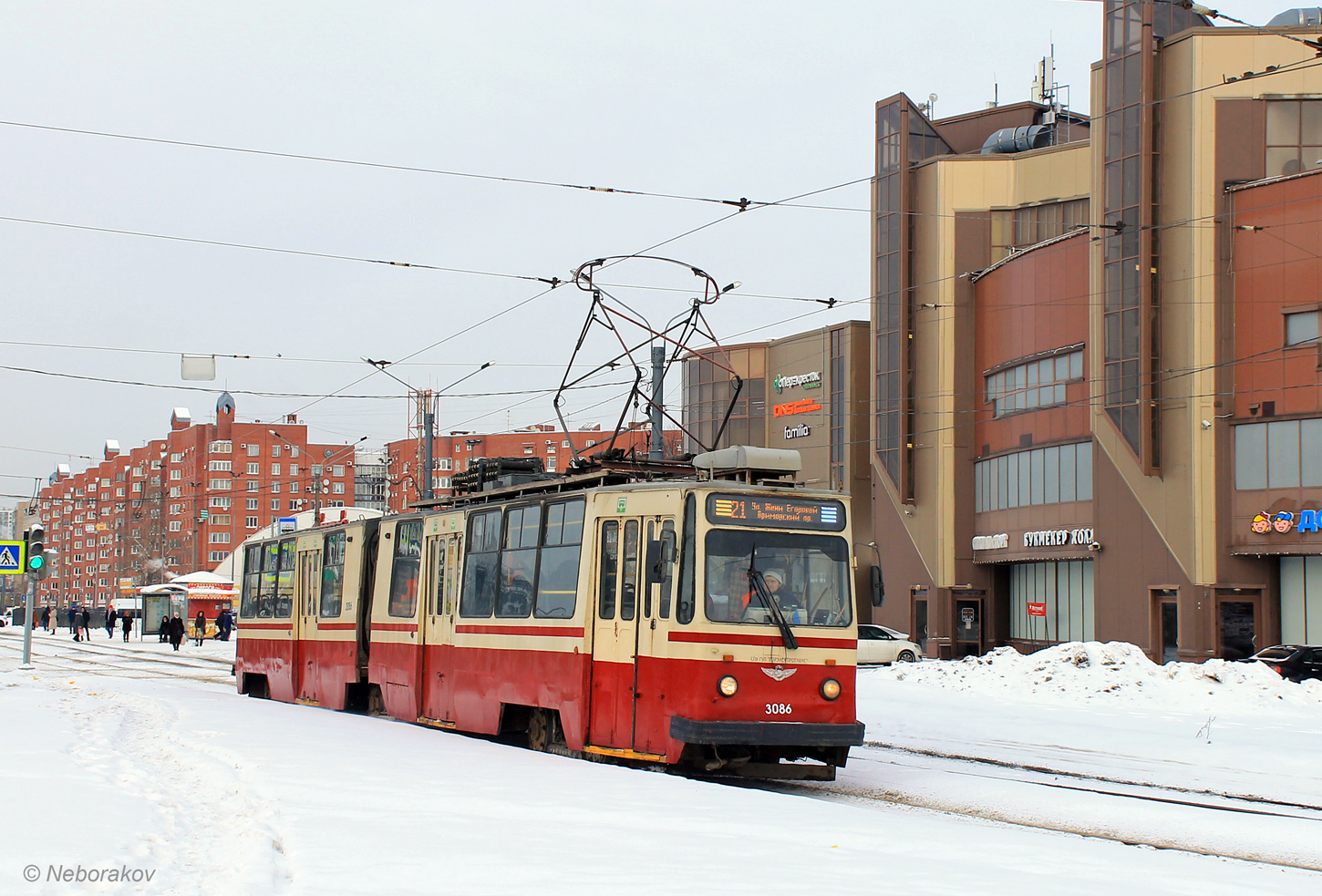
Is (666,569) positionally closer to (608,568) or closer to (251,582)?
(608,568)

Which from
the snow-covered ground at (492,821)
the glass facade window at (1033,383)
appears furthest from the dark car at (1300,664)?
the glass facade window at (1033,383)

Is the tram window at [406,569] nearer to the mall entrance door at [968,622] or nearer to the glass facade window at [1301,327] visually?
the glass facade window at [1301,327]

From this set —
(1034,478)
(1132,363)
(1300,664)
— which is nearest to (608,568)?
(1300,664)

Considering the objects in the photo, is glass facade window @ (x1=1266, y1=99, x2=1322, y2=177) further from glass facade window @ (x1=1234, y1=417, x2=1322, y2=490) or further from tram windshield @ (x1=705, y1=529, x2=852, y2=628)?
tram windshield @ (x1=705, y1=529, x2=852, y2=628)

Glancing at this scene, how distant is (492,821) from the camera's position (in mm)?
8297

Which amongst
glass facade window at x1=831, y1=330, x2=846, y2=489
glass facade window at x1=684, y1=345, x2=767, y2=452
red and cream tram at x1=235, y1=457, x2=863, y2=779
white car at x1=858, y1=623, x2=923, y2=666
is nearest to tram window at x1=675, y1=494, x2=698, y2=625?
red and cream tram at x1=235, y1=457, x2=863, y2=779

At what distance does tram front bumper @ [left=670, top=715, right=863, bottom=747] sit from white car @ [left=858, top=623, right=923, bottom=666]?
92.3ft

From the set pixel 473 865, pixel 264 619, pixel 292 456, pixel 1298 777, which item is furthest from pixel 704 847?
pixel 292 456

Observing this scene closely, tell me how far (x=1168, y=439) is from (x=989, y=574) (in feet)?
43.8

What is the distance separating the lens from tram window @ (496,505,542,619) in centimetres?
1477

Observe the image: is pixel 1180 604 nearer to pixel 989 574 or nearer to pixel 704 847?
pixel 989 574

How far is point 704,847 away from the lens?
7621 millimetres

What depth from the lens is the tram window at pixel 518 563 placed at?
14766mm

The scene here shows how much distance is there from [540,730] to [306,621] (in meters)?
9.03
